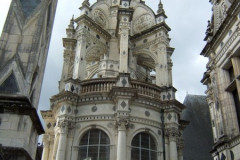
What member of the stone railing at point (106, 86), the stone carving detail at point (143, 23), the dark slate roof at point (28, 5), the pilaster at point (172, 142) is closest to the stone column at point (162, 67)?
the stone railing at point (106, 86)

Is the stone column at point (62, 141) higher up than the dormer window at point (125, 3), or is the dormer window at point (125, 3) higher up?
the dormer window at point (125, 3)

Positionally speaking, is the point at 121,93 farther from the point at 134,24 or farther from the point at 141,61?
the point at 134,24

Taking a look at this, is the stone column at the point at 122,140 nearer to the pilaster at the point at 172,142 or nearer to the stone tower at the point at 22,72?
the pilaster at the point at 172,142

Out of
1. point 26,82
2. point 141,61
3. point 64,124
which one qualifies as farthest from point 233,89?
point 141,61

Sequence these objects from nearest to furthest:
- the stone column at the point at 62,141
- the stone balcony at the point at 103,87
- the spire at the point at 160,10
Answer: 1. the stone column at the point at 62,141
2. the stone balcony at the point at 103,87
3. the spire at the point at 160,10

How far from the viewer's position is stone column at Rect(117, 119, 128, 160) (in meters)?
18.1

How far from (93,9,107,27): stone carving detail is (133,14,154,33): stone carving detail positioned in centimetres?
297

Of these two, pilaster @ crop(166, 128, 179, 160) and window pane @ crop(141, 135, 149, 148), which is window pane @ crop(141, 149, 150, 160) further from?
pilaster @ crop(166, 128, 179, 160)

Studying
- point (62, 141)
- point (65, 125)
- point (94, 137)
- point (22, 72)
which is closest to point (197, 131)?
point (94, 137)

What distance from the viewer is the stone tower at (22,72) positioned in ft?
25.4

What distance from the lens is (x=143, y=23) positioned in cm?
2872

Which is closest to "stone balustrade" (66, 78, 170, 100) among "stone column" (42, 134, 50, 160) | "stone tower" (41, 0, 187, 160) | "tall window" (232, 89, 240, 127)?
"stone tower" (41, 0, 187, 160)

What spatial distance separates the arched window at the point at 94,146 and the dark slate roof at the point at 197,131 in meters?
14.0

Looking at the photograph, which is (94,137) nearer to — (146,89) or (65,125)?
(65,125)
